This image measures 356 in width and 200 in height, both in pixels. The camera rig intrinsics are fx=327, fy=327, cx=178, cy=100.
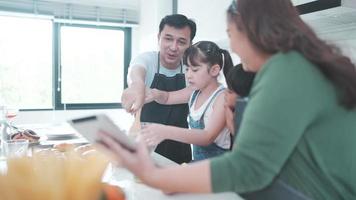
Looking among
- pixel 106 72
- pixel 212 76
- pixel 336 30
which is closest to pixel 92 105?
pixel 106 72

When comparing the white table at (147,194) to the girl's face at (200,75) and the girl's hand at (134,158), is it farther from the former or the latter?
the girl's face at (200,75)

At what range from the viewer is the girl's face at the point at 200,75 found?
57.5 inches

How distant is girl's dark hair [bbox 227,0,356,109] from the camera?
0.63 m

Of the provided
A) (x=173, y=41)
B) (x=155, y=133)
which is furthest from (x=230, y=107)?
(x=173, y=41)

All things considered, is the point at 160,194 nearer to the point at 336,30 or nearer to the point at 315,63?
the point at 315,63

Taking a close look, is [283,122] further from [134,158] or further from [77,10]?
[77,10]

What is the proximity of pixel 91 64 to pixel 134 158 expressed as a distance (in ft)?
10.8

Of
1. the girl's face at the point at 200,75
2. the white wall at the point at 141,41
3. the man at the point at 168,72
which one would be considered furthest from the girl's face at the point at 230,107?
the white wall at the point at 141,41

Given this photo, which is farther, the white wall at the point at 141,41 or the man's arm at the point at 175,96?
the white wall at the point at 141,41

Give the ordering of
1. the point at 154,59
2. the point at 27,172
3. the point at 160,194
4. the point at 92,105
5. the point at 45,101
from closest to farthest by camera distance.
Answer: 1. the point at 27,172
2. the point at 160,194
3. the point at 154,59
4. the point at 45,101
5. the point at 92,105

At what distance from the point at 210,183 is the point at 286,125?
17 cm

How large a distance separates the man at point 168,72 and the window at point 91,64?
2055mm

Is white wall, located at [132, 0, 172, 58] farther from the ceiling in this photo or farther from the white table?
the white table

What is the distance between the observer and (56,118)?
3588 millimetres
